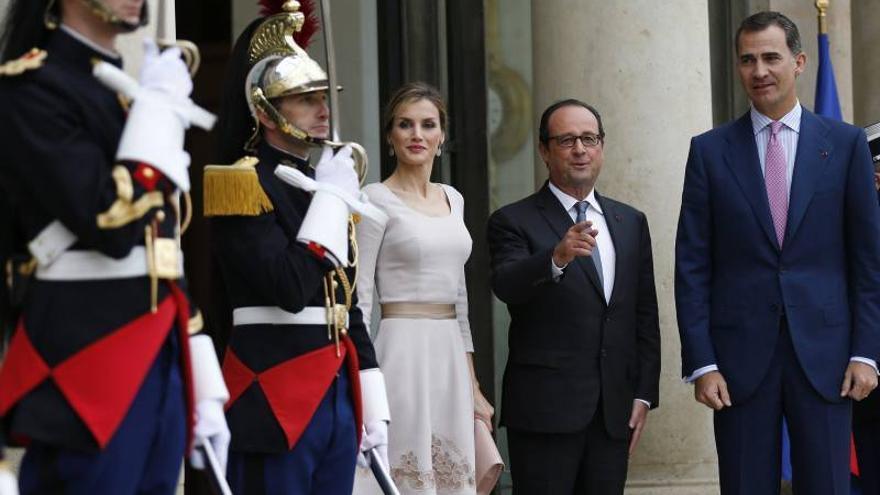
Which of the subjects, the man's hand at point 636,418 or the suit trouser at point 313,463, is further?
the man's hand at point 636,418

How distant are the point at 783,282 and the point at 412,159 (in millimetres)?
1321

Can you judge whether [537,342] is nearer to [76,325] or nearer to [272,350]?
[272,350]

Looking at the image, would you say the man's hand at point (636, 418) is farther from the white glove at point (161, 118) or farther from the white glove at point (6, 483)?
the white glove at point (6, 483)

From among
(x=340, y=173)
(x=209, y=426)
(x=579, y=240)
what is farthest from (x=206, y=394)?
(x=579, y=240)

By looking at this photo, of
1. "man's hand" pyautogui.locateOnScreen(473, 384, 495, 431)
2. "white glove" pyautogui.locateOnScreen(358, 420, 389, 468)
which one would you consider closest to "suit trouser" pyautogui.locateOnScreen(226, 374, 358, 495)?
"white glove" pyautogui.locateOnScreen(358, 420, 389, 468)

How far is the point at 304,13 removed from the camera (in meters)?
5.01

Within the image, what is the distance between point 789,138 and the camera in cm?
596

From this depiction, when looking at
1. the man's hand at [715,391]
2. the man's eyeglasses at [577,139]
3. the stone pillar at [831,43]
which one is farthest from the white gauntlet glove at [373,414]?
the stone pillar at [831,43]

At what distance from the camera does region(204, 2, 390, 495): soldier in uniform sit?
4.42 metres

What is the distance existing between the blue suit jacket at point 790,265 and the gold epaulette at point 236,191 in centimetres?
193

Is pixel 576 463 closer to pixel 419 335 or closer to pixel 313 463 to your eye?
pixel 419 335

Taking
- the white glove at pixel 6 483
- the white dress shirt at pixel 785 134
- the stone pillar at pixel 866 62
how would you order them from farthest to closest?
the stone pillar at pixel 866 62 < the white dress shirt at pixel 785 134 < the white glove at pixel 6 483

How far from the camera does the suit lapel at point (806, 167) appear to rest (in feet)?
19.1

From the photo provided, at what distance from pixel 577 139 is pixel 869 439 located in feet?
5.28
